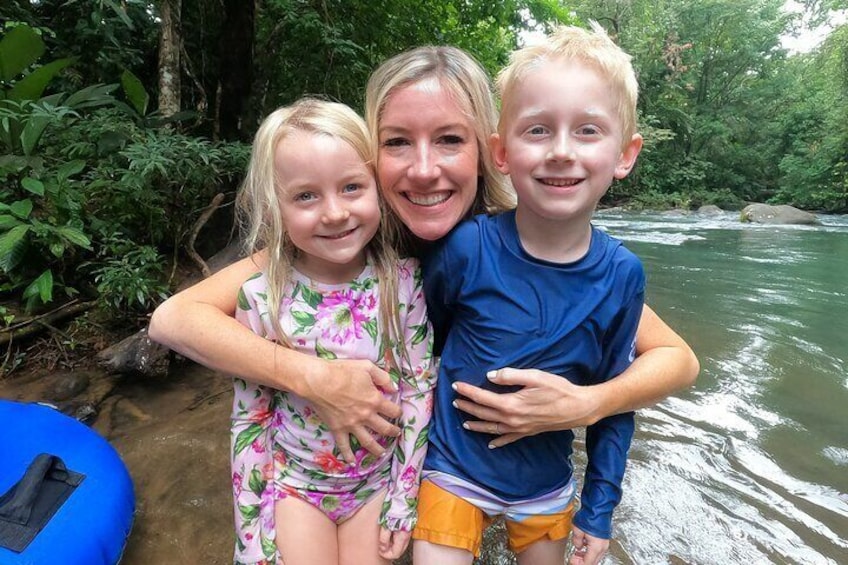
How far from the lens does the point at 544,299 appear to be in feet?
4.04

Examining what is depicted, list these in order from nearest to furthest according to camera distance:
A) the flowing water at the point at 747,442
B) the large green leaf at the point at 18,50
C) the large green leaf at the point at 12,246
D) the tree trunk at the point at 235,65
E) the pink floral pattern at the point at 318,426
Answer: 1. the pink floral pattern at the point at 318,426
2. the flowing water at the point at 747,442
3. the large green leaf at the point at 12,246
4. the large green leaf at the point at 18,50
5. the tree trunk at the point at 235,65

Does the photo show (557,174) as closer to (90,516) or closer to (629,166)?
(629,166)

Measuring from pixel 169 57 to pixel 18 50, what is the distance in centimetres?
87

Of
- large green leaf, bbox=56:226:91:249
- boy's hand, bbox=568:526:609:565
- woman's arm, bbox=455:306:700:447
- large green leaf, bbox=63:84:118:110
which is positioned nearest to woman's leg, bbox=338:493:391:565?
woman's arm, bbox=455:306:700:447

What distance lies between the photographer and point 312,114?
125 cm

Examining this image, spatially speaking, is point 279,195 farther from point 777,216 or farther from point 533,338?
point 777,216

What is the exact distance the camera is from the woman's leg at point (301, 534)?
125cm

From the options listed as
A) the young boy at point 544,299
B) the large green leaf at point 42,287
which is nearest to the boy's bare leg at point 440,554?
the young boy at point 544,299

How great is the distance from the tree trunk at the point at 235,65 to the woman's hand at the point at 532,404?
A: 3.93 meters

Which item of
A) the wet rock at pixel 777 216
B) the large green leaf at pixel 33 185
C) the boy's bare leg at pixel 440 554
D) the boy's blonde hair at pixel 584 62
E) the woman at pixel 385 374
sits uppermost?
the boy's blonde hair at pixel 584 62

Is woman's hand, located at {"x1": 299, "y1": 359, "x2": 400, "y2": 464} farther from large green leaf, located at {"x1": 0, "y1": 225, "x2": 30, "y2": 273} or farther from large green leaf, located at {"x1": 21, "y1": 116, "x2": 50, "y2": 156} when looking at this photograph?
large green leaf, located at {"x1": 21, "y1": 116, "x2": 50, "y2": 156}

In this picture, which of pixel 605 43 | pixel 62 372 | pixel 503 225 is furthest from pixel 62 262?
pixel 605 43

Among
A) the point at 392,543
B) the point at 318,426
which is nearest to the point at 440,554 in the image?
the point at 392,543

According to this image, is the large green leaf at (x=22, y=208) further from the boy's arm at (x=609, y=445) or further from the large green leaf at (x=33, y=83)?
the boy's arm at (x=609, y=445)
